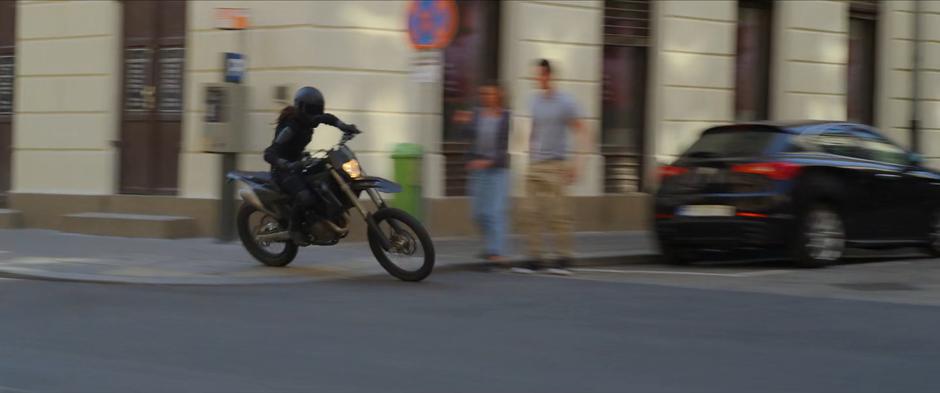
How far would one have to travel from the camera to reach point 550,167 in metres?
10.9

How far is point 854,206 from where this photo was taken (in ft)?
38.7

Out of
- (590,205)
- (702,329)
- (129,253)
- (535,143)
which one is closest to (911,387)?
(702,329)

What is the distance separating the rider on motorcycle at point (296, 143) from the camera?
10.2 m

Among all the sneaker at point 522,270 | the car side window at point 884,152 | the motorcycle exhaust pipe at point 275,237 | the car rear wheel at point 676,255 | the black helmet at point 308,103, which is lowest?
the sneaker at point 522,270

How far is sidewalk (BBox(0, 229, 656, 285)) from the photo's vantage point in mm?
10133

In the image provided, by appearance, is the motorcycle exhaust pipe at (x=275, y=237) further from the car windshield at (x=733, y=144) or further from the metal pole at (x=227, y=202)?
the car windshield at (x=733, y=144)

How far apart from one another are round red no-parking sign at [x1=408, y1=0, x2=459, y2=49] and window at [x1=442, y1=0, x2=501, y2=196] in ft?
10.4

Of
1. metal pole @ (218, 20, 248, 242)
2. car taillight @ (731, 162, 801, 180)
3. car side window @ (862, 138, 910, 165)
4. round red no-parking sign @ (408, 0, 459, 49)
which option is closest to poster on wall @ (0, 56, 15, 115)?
metal pole @ (218, 20, 248, 242)

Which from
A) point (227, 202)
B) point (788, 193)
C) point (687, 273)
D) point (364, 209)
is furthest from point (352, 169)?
point (788, 193)

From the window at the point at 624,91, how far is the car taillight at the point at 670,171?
4002 mm

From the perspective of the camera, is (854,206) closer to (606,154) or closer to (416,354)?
(606,154)

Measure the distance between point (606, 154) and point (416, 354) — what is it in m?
9.72

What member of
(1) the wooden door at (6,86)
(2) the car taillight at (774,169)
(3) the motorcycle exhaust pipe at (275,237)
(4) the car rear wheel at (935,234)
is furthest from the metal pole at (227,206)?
(4) the car rear wheel at (935,234)

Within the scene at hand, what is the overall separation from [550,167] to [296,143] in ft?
7.35
